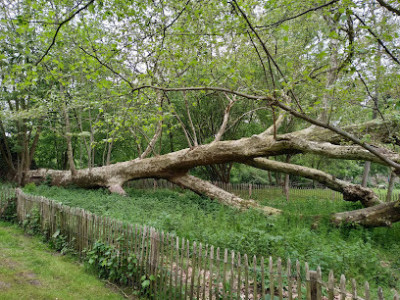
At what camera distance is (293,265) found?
5273 mm

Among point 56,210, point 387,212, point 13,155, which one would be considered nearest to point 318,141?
point 387,212

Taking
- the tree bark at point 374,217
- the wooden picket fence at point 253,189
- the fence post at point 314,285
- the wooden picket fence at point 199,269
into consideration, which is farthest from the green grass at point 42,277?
the wooden picket fence at point 253,189

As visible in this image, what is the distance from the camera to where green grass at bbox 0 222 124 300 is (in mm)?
5453

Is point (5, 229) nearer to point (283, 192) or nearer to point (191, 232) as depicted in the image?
point (191, 232)

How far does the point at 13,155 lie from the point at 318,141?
20.6 meters

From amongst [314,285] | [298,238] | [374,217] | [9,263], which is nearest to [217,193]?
[374,217]

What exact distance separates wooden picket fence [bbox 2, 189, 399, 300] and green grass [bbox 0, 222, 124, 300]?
0.61 m

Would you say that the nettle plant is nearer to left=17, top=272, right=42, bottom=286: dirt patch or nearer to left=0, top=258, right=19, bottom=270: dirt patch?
left=17, top=272, right=42, bottom=286: dirt patch

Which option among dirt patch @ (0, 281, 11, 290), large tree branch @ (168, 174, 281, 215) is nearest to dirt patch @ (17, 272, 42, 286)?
dirt patch @ (0, 281, 11, 290)

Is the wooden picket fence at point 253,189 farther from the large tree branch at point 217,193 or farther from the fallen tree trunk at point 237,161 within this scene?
the fallen tree trunk at point 237,161

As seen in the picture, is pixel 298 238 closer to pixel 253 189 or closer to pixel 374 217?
pixel 374 217

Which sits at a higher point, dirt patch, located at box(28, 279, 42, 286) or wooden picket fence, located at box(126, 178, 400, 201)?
dirt patch, located at box(28, 279, 42, 286)

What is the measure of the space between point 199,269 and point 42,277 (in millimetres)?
3860

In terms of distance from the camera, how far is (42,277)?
6219 mm
